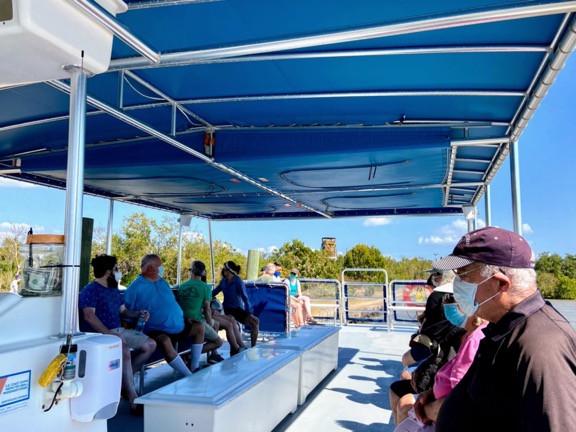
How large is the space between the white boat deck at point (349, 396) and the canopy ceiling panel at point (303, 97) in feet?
7.82

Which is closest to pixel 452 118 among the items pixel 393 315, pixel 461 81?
pixel 461 81

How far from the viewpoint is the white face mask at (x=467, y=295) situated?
157 centimetres

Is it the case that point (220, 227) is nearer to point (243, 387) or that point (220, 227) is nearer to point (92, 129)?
point (92, 129)

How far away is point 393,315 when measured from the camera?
9.55 metres

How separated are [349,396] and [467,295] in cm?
345

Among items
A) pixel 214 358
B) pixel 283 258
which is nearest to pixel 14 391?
pixel 214 358

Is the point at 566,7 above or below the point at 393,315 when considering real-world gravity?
above

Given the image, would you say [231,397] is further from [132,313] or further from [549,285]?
[549,285]

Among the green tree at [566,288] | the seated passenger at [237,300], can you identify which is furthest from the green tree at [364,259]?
the seated passenger at [237,300]

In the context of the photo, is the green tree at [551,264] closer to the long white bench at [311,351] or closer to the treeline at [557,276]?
the treeline at [557,276]

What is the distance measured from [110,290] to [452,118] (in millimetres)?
3414

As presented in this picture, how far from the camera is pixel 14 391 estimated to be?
157cm

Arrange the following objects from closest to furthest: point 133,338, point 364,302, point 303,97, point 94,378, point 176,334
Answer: point 94,378 < point 303,97 < point 133,338 < point 176,334 < point 364,302

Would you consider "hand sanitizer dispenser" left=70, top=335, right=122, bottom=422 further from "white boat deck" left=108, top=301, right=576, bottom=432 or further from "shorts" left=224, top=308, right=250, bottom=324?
"shorts" left=224, top=308, right=250, bottom=324
